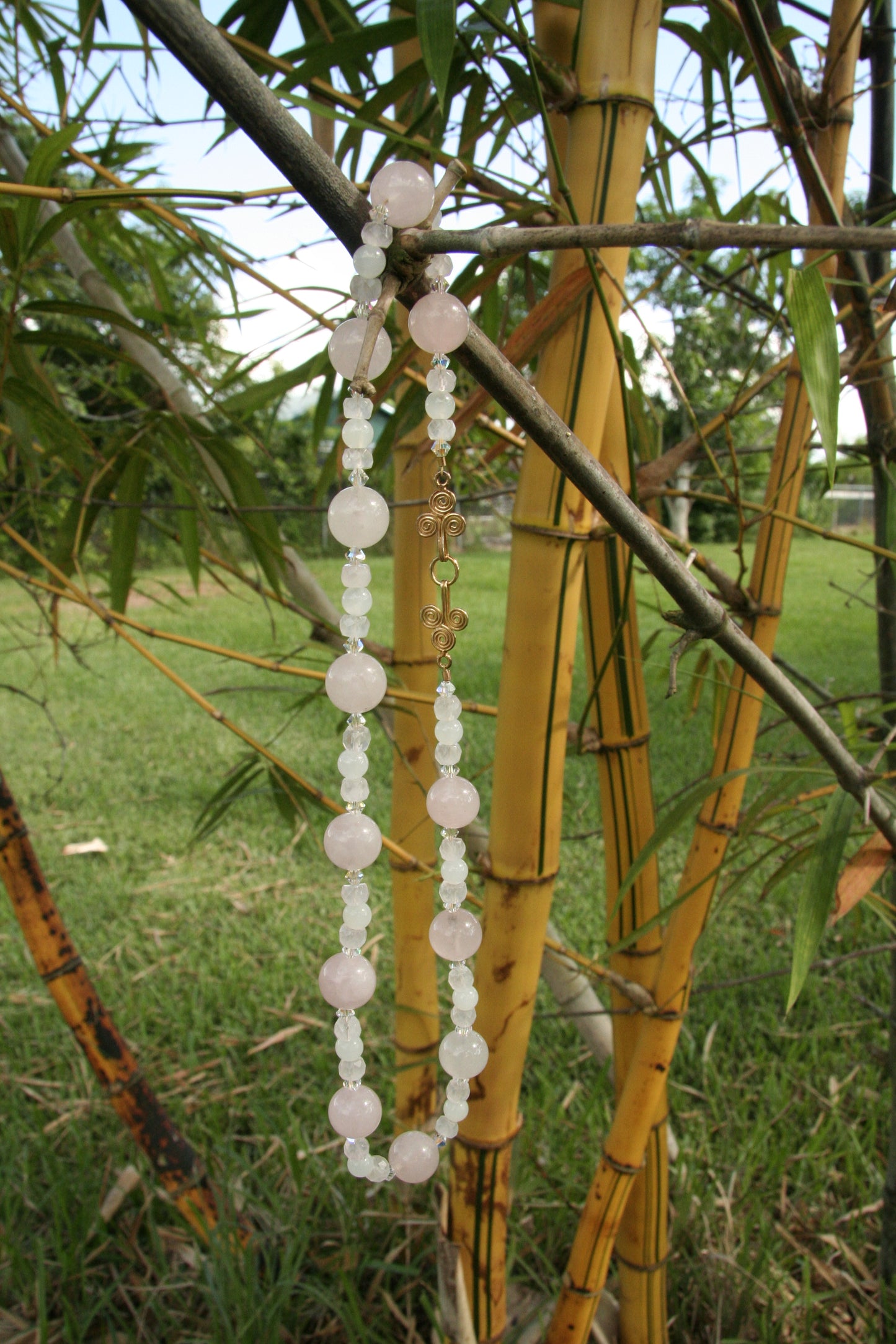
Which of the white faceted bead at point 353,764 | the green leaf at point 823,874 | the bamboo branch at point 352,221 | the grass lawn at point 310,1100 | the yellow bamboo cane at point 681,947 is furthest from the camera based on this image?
the grass lawn at point 310,1100

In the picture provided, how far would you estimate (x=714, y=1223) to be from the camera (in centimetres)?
88

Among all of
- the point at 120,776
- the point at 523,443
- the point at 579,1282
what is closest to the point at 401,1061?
the point at 579,1282

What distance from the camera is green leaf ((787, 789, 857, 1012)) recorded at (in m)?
0.44

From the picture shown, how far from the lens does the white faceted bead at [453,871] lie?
14.0 inches

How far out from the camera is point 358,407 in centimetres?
28

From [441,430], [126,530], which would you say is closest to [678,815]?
[441,430]

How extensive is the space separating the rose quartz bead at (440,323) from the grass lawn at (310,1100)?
241mm

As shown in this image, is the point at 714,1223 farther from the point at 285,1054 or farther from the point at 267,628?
the point at 267,628

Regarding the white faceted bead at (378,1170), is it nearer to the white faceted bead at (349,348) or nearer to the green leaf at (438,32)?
the white faceted bead at (349,348)

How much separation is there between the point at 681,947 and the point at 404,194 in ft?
1.65

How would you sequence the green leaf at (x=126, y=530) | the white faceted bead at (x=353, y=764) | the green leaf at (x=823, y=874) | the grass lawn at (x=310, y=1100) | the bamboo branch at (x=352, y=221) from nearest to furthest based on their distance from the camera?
the bamboo branch at (x=352, y=221) → the white faceted bead at (x=353, y=764) → the green leaf at (x=823, y=874) → the green leaf at (x=126, y=530) → the grass lawn at (x=310, y=1100)

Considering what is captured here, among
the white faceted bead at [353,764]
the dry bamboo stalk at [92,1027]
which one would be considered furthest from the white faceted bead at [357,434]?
the dry bamboo stalk at [92,1027]

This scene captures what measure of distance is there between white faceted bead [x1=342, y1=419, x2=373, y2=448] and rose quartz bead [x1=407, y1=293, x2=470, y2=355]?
4 centimetres

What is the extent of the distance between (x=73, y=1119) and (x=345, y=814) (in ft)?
3.26
